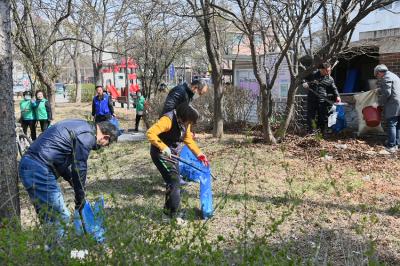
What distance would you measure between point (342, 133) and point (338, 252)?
19.1 ft

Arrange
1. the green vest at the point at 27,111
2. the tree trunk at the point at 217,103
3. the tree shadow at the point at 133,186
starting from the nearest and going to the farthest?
the tree shadow at the point at 133,186, the tree trunk at the point at 217,103, the green vest at the point at 27,111

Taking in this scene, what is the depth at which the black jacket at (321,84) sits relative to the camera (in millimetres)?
9031

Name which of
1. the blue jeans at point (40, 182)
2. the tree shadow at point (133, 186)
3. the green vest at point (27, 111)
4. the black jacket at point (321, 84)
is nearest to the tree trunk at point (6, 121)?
the blue jeans at point (40, 182)

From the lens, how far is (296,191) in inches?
227

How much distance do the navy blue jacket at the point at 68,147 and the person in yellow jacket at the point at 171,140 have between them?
42.8 inches

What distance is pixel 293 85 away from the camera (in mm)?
7809

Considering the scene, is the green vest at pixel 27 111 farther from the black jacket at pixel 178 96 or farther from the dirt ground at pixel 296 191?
the black jacket at pixel 178 96

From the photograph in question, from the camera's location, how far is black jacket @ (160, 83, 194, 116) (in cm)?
606

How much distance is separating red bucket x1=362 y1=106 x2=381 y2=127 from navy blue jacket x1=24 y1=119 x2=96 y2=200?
21.4ft

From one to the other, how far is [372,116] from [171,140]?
16.9 feet

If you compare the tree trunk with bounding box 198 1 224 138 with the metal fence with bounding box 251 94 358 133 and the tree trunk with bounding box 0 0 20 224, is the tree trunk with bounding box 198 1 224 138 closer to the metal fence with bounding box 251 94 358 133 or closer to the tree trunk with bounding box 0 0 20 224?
the metal fence with bounding box 251 94 358 133

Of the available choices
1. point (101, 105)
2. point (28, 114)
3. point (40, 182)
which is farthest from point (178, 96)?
point (28, 114)

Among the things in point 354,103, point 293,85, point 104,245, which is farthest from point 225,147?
point 104,245

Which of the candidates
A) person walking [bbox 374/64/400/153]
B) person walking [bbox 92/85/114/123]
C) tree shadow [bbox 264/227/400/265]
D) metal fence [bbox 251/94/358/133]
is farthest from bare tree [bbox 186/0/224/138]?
tree shadow [bbox 264/227/400/265]
